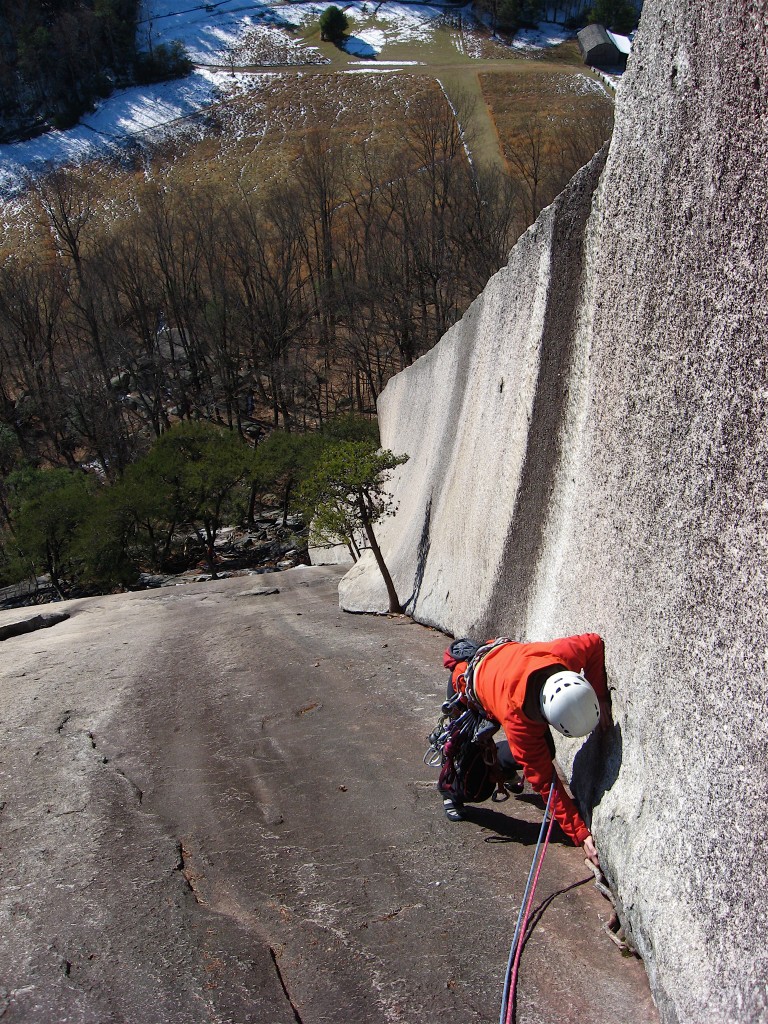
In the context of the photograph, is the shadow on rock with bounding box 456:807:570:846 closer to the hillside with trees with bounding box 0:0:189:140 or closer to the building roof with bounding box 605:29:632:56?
the building roof with bounding box 605:29:632:56

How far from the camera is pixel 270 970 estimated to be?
283 centimetres

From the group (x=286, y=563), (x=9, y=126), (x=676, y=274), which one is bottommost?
(x=286, y=563)

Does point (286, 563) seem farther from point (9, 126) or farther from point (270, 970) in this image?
point (9, 126)

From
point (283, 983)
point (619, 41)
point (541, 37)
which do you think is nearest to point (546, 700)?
point (283, 983)

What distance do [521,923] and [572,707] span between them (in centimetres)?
83

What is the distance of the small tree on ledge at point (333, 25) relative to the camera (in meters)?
65.4

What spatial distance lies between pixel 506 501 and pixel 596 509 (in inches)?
81.8

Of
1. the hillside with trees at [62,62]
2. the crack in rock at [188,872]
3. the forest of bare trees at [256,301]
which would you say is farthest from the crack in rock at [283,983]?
the hillside with trees at [62,62]

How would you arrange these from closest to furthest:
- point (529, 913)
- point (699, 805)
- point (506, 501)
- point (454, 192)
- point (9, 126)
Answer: point (699, 805) < point (529, 913) < point (506, 501) < point (454, 192) < point (9, 126)

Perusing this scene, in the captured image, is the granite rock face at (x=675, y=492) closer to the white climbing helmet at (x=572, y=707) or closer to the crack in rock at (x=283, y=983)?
the white climbing helmet at (x=572, y=707)

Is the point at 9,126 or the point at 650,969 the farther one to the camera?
the point at 9,126

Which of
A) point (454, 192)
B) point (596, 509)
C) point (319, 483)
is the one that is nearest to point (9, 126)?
point (454, 192)

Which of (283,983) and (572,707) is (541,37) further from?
(283,983)

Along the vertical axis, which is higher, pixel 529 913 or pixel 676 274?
pixel 676 274
